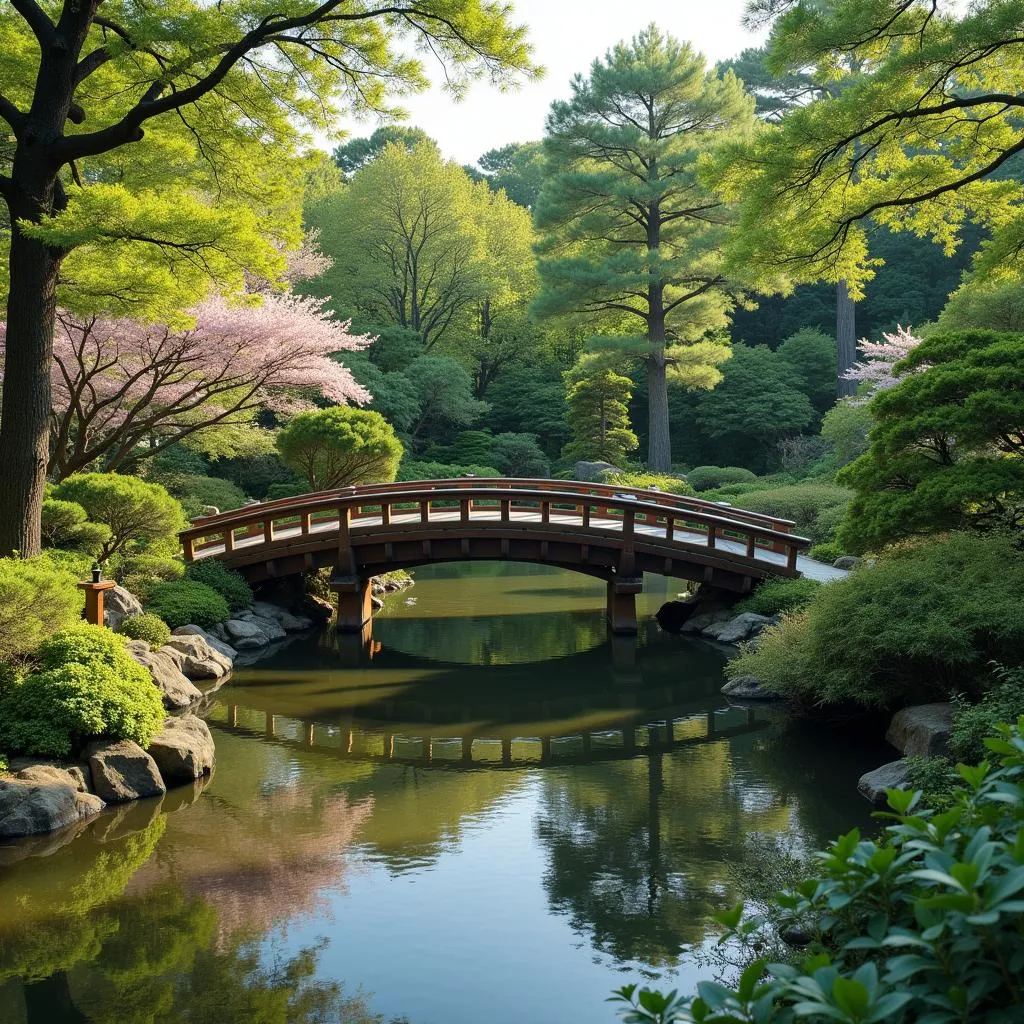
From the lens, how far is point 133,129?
34.7 feet

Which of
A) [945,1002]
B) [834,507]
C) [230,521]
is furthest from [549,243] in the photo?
[945,1002]

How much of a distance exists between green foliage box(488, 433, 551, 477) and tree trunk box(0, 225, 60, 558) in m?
21.5

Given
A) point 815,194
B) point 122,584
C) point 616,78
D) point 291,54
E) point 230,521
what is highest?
point 616,78

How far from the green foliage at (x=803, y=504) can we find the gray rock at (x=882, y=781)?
1130 cm

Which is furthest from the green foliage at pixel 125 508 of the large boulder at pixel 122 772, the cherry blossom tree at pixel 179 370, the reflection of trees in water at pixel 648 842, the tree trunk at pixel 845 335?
the tree trunk at pixel 845 335

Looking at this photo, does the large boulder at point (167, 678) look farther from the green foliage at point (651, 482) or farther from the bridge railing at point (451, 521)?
the green foliage at point (651, 482)

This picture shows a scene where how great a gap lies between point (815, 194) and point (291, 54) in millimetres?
6129

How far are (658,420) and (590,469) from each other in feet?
7.44

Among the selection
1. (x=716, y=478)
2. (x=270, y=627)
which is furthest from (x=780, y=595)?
(x=716, y=478)

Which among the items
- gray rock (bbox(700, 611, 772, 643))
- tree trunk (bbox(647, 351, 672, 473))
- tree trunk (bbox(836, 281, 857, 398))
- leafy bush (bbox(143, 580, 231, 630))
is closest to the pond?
leafy bush (bbox(143, 580, 231, 630))

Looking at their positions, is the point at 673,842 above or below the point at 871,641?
below

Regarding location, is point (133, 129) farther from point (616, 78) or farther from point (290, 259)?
point (616, 78)

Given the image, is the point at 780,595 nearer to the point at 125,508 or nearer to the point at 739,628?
the point at 739,628

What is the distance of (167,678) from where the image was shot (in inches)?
436
